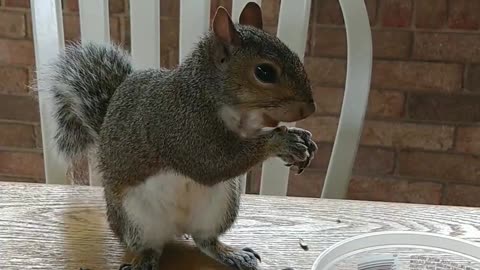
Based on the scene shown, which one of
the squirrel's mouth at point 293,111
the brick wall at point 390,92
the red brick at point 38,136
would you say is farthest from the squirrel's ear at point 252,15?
the red brick at point 38,136

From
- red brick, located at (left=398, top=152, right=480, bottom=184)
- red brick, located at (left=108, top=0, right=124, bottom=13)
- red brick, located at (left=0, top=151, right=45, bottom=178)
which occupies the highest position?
red brick, located at (left=108, top=0, right=124, bottom=13)

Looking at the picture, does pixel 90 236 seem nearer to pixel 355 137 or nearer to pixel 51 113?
pixel 51 113

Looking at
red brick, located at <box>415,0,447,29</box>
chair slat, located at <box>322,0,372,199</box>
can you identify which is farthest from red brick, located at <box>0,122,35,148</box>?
red brick, located at <box>415,0,447,29</box>

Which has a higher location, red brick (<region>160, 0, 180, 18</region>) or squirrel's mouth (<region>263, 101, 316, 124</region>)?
red brick (<region>160, 0, 180, 18</region>)

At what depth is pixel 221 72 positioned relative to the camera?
765mm

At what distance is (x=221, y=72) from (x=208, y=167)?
107mm

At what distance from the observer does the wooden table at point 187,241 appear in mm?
908

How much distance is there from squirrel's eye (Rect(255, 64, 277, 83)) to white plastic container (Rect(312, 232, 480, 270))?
20 cm

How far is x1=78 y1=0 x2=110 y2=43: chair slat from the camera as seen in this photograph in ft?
3.94

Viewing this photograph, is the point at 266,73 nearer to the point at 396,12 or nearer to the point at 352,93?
the point at 352,93

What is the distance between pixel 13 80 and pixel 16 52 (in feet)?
0.24

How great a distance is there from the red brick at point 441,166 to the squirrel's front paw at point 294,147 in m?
0.99

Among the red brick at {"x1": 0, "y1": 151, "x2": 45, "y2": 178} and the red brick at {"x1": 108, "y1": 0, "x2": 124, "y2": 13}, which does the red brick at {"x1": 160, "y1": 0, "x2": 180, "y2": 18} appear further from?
the red brick at {"x1": 0, "y1": 151, "x2": 45, "y2": 178}

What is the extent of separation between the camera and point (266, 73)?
74cm
